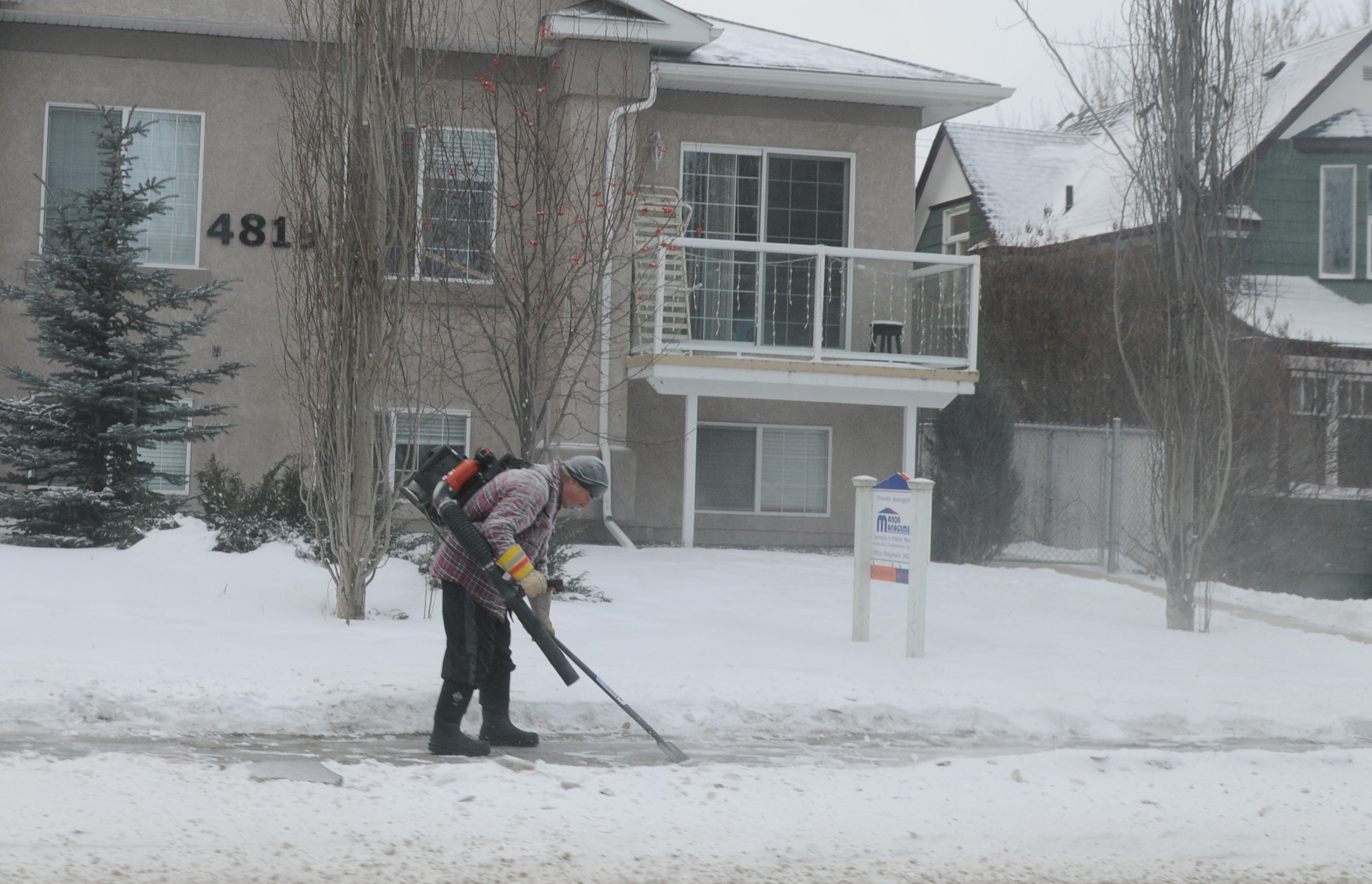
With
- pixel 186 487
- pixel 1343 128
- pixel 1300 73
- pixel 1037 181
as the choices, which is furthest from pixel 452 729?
pixel 1037 181

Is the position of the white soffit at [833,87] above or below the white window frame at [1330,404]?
above

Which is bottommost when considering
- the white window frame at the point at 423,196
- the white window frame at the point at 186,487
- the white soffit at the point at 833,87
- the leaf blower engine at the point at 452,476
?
the white window frame at the point at 186,487

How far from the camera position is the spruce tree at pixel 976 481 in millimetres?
15812

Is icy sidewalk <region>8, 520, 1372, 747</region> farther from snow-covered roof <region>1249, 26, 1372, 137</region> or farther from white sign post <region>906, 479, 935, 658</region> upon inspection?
snow-covered roof <region>1249, 26, 1372, 137</region>

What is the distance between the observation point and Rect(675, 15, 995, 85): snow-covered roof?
15.1m

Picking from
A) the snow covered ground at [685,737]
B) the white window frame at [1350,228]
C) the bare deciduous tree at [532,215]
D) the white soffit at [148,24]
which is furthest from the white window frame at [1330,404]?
the white soffit at [148,24]

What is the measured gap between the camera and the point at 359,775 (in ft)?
A: 19.4

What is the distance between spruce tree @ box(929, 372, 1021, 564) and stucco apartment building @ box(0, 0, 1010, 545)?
714mm

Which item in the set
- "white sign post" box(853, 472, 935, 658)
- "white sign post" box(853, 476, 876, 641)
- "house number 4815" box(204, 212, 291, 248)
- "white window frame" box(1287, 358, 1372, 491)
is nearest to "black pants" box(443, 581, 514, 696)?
"white sign post" box(853, 472, 935, 658)

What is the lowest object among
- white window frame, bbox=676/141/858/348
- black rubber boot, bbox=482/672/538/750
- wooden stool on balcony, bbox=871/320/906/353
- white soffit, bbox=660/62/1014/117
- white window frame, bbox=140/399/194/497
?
black rubber boot, bbox=482/672/538/750

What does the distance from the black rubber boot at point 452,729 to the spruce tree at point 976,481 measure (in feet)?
33.6

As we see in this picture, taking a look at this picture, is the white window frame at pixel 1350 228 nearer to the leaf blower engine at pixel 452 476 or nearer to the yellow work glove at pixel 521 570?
the leaf blower engine at pixel 452 476

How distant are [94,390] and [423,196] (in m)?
3.66

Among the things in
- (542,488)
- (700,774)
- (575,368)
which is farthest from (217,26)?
(700,774)
